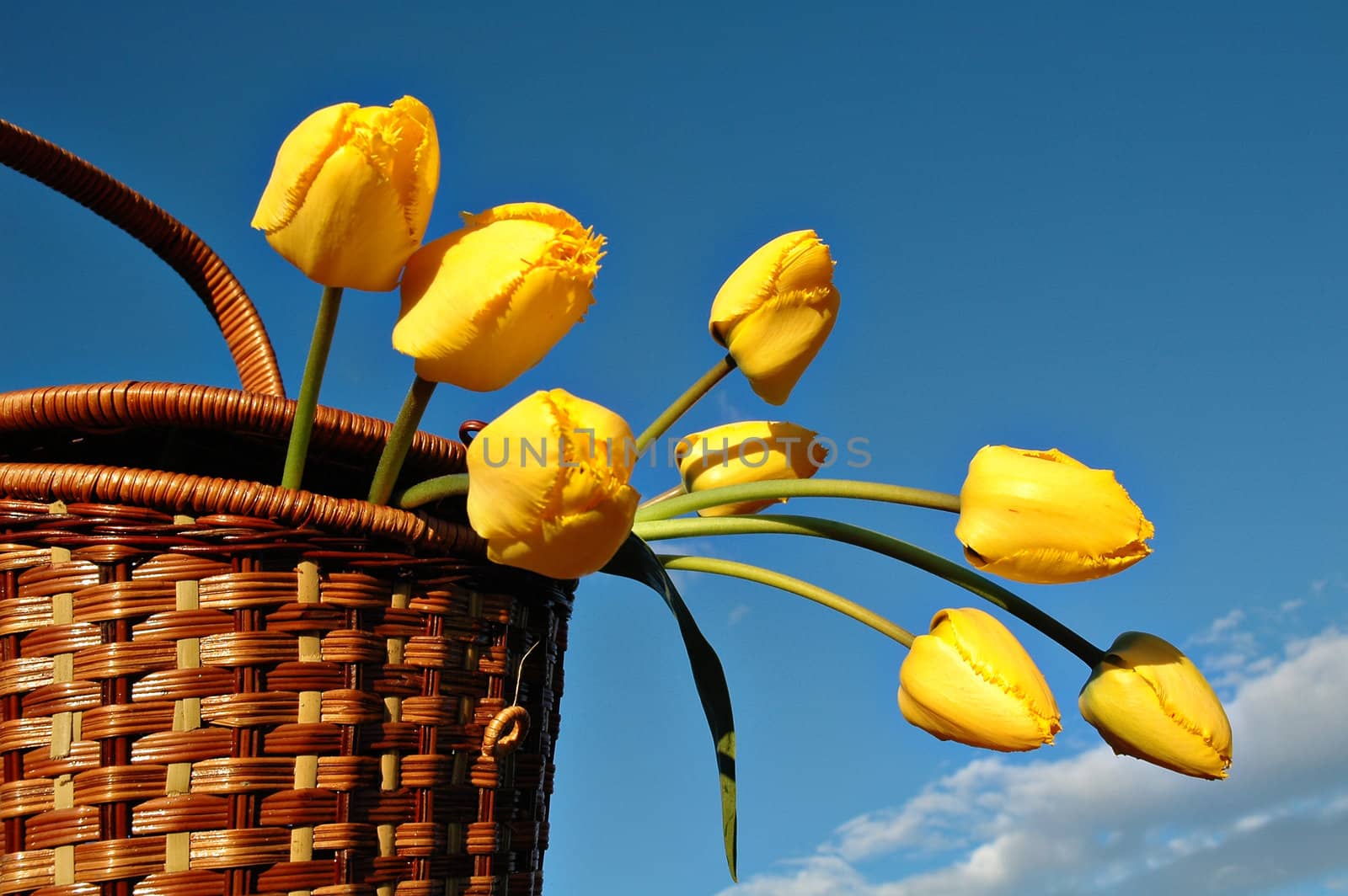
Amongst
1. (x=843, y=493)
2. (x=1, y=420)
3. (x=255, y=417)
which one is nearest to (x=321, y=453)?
(x=255, y=417)

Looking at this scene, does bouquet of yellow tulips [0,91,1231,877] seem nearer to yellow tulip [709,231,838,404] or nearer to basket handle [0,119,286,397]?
yellow tulip [709,231,838,404]

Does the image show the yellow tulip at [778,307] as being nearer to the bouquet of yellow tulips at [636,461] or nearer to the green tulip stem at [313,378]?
the bouquet of yellow tulips at [636,461]

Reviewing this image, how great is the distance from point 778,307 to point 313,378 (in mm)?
242

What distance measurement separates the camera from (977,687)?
1.75 ft

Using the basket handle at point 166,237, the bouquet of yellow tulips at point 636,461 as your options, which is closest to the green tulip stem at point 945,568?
the bouquet of yellow tulips at point 636,461

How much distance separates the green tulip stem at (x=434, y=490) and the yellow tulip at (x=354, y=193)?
92mm

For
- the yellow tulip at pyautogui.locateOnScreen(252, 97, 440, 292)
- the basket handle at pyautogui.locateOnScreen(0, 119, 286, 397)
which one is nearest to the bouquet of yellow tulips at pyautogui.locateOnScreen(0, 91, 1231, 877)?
the yellow tulip at pyautogui.locateOnScreen(252, 97, 440, 292)

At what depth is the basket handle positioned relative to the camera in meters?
0.79

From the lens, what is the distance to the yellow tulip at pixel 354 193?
465mm

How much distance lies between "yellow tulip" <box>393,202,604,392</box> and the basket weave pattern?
108 mm

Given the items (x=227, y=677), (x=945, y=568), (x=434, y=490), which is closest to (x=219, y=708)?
(x=227, y=677)

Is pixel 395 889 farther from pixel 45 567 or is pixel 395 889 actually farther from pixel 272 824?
pixel 45 567

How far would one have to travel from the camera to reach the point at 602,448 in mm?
429

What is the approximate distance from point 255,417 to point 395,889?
23cm
